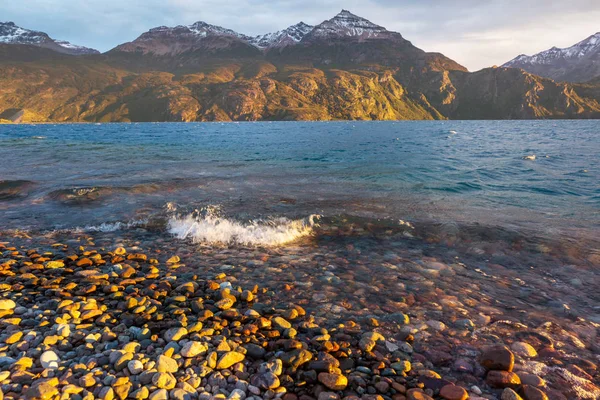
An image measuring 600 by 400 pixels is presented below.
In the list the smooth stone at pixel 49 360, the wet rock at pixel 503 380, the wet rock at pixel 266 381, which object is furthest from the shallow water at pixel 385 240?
the smooth stone at pixel 49 360

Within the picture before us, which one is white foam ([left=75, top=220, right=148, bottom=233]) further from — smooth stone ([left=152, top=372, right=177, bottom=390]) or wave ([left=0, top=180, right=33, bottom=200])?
smooth stone ([left=152, top=372, right=177, bottom=390])

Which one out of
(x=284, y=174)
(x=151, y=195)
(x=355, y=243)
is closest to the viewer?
(x=355, y=243)

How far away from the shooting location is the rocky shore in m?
4.88

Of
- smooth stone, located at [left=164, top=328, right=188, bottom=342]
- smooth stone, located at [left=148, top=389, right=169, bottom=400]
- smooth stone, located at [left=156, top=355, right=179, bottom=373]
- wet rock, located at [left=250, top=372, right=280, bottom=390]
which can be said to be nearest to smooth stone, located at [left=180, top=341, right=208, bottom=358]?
smooth stone, located at [left=156, top=355, right=179, bottom=373]

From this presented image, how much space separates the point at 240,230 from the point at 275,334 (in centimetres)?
705

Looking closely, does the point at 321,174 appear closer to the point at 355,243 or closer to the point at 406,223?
the point at 406,223

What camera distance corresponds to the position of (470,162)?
118ft

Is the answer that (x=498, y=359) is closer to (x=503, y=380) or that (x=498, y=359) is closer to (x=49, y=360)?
(x=503, y=380)

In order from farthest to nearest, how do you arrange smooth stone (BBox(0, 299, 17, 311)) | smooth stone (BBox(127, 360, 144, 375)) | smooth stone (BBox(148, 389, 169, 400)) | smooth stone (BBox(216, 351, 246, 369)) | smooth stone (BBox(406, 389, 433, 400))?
smooth stone (BBox(0, 299, 17, 311)) < smooth stone (BBox(216, 351, 246, 369)) < smooth stone (BBox(127, 360, 144, 375)) < smooth stone (BBox(406, 389, 433, 400)) < smooth stone (BBox(148, 389, 169, 400))

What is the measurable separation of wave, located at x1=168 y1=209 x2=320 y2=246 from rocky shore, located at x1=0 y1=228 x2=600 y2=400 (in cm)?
237

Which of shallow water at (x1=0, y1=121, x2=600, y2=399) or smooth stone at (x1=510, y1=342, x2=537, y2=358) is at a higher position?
smooth stone at (x1=510, y1=342, x2=537, y2=358)

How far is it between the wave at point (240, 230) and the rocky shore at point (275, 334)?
237cm

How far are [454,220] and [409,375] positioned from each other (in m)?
11.0

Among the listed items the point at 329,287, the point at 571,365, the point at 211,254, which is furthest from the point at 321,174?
the point at 571,365
